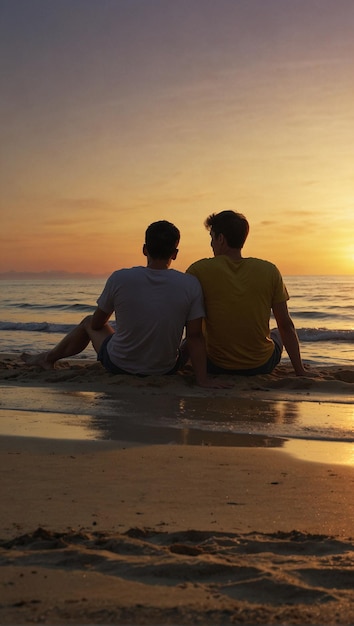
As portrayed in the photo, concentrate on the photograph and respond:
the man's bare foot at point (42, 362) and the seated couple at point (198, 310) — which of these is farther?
the man's bare foot at point (42, 362)

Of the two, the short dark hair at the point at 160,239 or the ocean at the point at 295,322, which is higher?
the short dark hair at the point at 160,239

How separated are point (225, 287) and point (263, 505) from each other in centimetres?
362

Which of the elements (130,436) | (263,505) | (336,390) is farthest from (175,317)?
(263,505)

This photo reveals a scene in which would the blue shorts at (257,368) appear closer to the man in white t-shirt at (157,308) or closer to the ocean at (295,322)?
the man in white t-shirt at (157,308)

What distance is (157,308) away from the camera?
6.15 m

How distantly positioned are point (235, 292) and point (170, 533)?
13.1ft

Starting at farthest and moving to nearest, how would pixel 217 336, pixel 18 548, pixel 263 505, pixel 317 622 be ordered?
pixel 217 336, pixel 263 505, pixel 18 548, pixel 317 622

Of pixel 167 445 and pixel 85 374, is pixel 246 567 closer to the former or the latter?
pixel 167 445

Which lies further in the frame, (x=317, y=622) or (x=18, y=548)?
(x=18, y=548)

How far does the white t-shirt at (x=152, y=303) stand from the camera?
6152 mm

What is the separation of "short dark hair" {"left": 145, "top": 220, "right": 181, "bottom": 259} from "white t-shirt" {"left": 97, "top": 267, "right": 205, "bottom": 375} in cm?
15

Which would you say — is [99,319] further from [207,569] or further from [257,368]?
[207,569]

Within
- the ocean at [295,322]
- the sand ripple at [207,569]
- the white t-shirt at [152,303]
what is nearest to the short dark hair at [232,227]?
the white t-shirt at [152,303]

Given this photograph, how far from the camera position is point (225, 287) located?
250 inches
